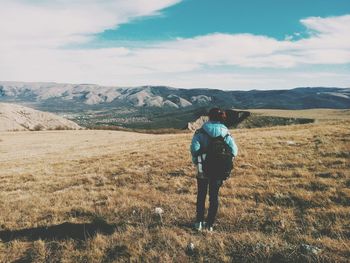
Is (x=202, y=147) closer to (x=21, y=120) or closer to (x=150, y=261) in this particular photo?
(x=150, y=261)

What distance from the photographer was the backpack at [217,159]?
27.4 feet

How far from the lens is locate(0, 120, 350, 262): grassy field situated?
7.52m

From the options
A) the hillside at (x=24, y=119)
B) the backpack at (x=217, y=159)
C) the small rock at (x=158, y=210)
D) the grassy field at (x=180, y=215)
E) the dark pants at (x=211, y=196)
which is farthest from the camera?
the hillside at (x=24, y=119)

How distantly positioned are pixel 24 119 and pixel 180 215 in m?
106

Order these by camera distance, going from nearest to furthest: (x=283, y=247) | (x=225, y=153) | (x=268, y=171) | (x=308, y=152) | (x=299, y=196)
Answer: (x=283, y=247) → (x=225, y=153) → (x=299, y=196) → (x=268, y=171) → (x=308, y=152)

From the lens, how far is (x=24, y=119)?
10650 cm

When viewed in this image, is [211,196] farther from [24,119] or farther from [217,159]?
[24,119]

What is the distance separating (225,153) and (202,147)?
0.54 meters

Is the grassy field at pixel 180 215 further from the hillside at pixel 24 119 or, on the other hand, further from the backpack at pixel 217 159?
the hillside at pixel 24 119

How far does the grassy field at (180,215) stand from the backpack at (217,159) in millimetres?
1374

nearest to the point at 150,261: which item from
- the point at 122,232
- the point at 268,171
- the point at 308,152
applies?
the point at 122,232

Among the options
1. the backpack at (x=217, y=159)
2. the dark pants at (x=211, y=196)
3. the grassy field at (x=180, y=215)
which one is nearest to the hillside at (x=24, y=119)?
the grassy field at (x=180, y=215)

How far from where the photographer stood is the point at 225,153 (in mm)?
8414

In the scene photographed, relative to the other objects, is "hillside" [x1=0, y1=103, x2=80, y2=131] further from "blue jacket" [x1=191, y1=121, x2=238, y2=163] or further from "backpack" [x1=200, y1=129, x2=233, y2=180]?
"backpack" [x1=200, y1=129, x2=233, y2=180]
